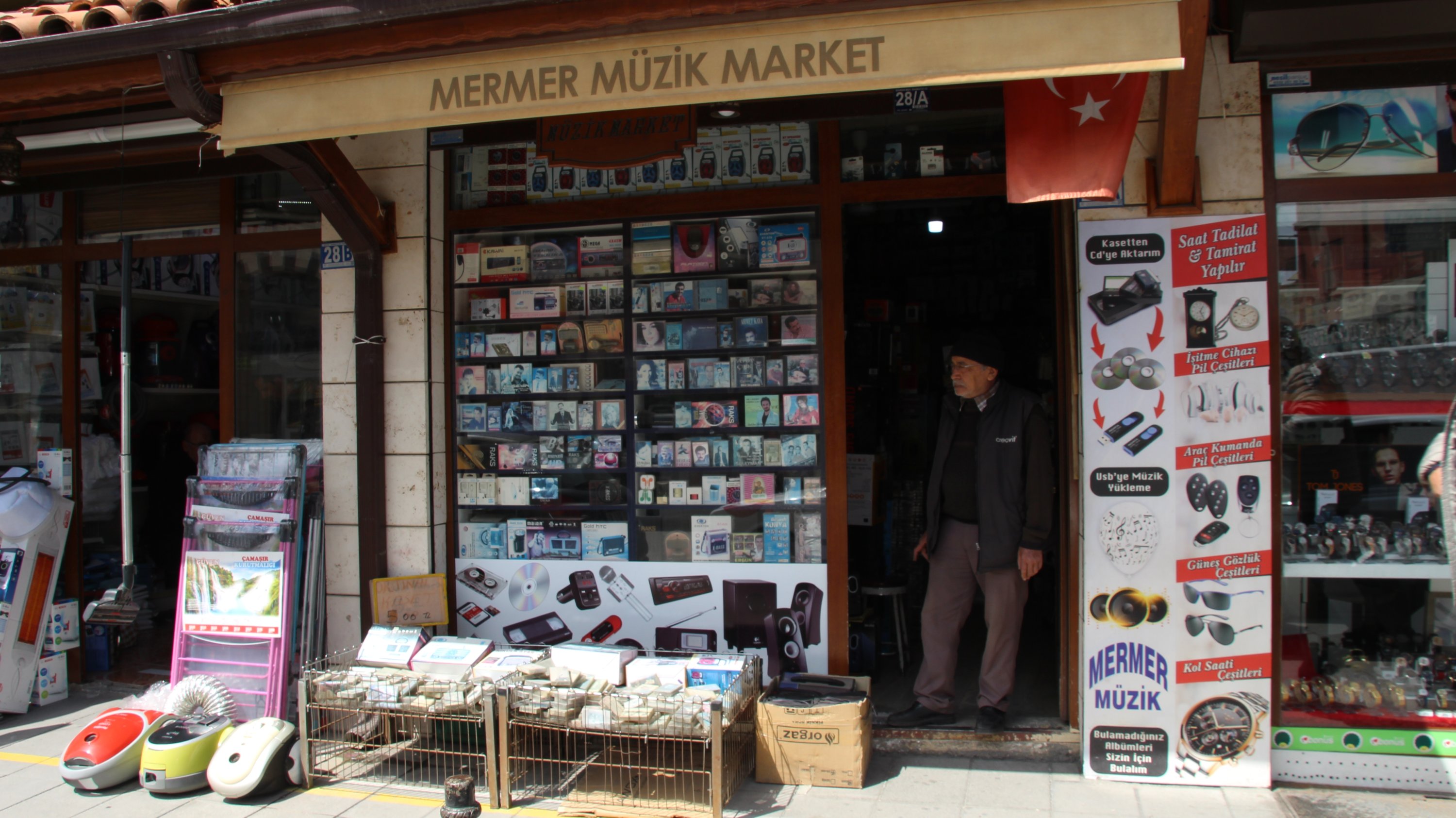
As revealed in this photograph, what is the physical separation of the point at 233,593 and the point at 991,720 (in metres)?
3.95

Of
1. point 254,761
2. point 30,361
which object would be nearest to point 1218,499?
point 254,761

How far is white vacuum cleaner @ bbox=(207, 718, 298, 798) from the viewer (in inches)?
158

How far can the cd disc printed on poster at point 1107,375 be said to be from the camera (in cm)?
402

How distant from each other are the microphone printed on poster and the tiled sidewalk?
2.23 metres

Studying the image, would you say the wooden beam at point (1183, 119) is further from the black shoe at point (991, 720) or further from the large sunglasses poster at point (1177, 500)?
the black shoe at point (991, 720)

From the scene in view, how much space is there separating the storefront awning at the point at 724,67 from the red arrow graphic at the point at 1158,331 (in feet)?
4.09

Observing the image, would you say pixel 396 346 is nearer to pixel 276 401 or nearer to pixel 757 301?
pixel 276 401

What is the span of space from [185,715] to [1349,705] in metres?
5.47

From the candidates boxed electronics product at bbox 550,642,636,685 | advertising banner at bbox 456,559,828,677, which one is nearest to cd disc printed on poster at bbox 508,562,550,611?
advertising banner at bbox 456,559,828,677

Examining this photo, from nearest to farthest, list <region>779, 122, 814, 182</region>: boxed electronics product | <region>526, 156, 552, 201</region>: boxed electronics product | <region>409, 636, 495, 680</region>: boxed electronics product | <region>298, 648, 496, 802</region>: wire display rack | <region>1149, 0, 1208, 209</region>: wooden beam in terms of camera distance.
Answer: <region>1149, 0, 1208, 209</region>: wooden beam → <region>298, 648, 496, 802</region>: wire display rack → <region>409, 636, 495, 680</region>: boxed electronics product → <region>779, 122, 814, 182</region>: boxed electronics product → <region>526, 156, 552, 201</region>: boxed electronics product

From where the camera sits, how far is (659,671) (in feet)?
14.0

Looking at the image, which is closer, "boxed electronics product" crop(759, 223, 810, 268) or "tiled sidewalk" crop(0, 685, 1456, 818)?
"tiled sidewalk" crop(0, 685, 1456, 818)

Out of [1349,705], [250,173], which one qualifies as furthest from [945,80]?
[250,173]

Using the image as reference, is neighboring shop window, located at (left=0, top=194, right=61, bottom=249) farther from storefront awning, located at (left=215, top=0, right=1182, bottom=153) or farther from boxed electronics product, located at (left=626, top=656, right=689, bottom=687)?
boxed electronics product, located at (left=626, top=656, right=689, bottom=687)
